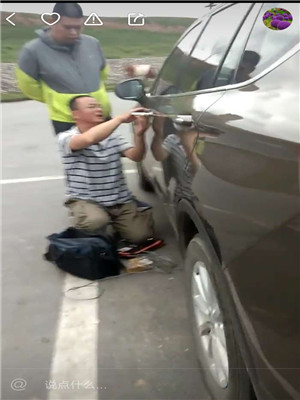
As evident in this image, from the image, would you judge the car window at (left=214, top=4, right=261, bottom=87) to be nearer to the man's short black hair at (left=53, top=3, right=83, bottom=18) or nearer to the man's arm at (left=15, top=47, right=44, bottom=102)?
the man's short black hair at (left=53, top=3, right=83, bottom=18)

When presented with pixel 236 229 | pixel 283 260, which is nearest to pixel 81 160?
pixel 236 229

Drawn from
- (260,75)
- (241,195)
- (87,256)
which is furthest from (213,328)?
(87,256)

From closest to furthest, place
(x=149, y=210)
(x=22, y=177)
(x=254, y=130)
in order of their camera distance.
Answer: (x=254, y=130)
(x=149, y=210)
(x=22, y=177)

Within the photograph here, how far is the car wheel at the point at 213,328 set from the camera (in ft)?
5.60

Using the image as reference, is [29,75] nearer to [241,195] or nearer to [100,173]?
[100,173]

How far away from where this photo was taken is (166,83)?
2.96 metres

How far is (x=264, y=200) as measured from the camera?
1362 mm

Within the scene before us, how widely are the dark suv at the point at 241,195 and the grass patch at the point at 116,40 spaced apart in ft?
0.65

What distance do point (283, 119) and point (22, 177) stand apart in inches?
165

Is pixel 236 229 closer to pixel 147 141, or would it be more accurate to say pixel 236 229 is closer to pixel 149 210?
pixel 147 141

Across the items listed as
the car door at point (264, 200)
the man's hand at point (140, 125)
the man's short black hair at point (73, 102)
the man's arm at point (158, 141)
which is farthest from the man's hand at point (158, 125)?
the car door at point (264, 200)

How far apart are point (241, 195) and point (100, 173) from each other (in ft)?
6.30

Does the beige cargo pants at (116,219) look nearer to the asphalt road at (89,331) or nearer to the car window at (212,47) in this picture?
the asphalt road at (89,331)

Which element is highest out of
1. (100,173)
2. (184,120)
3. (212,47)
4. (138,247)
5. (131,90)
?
(212,47)
